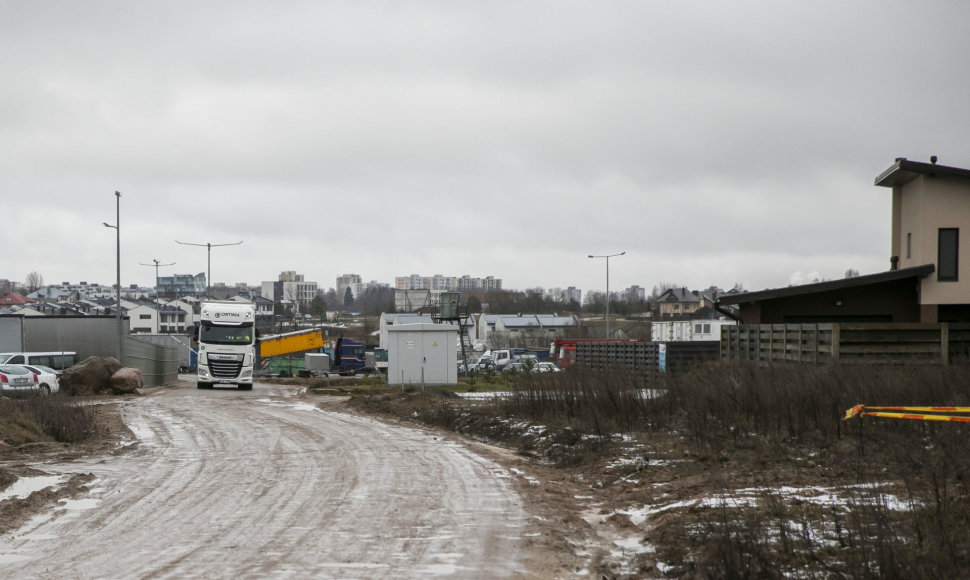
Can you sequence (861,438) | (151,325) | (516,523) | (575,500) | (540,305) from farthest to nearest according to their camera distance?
(540,305)
(151,325)
(861,438)
(575,500)
(516,523)

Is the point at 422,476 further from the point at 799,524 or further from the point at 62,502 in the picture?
the point at 799,524

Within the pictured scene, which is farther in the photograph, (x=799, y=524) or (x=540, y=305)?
(x=540, y=305)

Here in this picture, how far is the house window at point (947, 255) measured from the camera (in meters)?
26.5

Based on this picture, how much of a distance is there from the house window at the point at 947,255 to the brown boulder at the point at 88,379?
106 ft

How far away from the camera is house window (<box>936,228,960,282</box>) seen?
86.8 feet

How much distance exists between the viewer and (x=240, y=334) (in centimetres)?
4106

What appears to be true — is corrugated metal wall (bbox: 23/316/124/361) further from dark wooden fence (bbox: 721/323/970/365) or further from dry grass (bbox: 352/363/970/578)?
dark wooden fence (bbox: 721/323/970/365)

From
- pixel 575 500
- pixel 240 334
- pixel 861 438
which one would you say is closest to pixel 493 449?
pixel 575 500

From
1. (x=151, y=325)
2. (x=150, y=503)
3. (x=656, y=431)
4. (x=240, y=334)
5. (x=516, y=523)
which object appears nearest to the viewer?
(x=516, y=523)

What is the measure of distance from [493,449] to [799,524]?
9870mm

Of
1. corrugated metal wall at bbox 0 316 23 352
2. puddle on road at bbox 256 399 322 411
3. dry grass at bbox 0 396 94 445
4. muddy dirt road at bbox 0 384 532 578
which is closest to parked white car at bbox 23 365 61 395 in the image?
puddle on road at bbox 256 399 322 411

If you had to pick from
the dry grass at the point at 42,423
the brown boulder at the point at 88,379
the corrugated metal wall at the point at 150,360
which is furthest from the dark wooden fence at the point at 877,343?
the corrugated metal wall at the point at 150,360

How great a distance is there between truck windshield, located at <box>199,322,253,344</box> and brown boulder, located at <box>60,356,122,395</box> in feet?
15.0

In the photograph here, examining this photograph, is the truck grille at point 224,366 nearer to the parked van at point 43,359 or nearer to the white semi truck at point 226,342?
the white semi truck at point 226,342
